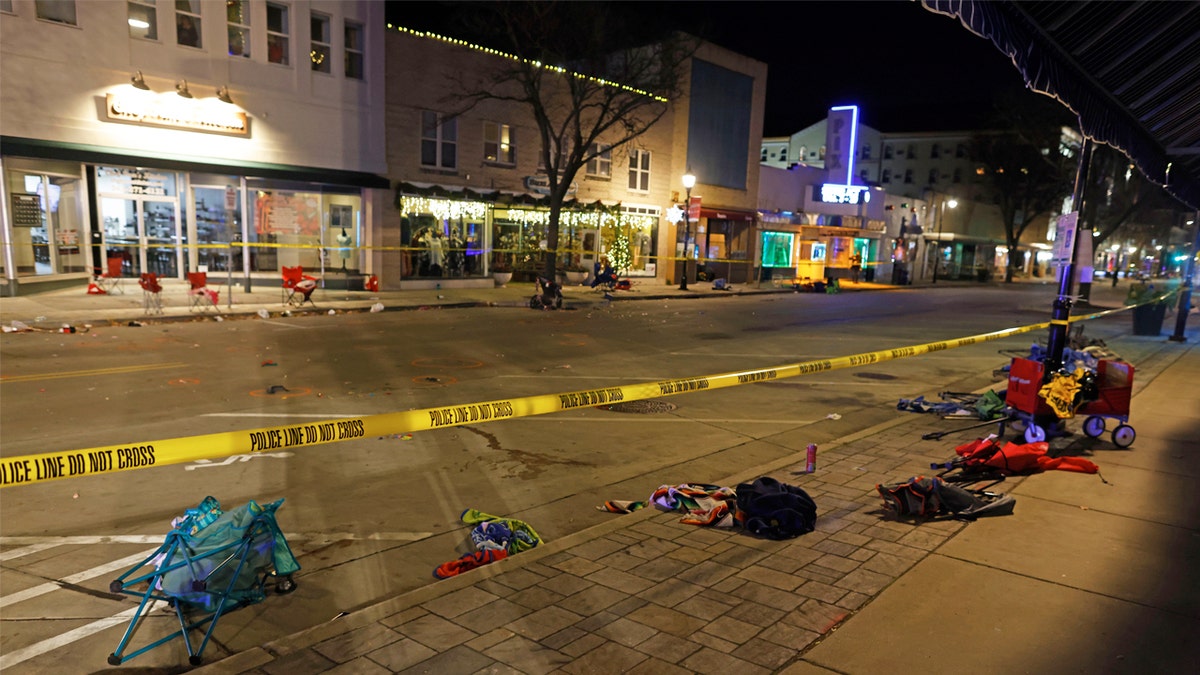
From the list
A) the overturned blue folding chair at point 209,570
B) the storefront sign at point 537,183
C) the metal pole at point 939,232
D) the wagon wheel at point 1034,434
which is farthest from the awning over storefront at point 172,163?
the metal pole at point 939,232

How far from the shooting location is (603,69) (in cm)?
2758

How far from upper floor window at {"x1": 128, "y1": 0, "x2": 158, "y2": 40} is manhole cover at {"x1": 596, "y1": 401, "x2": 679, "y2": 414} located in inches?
746

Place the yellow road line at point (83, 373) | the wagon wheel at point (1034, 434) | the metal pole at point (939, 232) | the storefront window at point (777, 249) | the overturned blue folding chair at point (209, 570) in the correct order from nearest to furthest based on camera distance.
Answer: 1. the overturned blue folding chair at point (209, 570)
2. the wagon wheel at point (1034, 434)
3. the yellow road line at point (83, 373)
4. the storefront window at point (777, 249)
5. the metal pole at point (939, 232)

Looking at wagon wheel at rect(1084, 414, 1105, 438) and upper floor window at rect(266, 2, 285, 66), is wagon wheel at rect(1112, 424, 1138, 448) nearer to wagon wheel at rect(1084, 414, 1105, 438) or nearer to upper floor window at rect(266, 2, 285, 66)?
wagon wheel at rect(1084, 414, 1105, 438)

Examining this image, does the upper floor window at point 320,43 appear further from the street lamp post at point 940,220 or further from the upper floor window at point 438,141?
the street lamp post at point 940,220

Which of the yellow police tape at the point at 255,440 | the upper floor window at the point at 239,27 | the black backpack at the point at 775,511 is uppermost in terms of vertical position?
the upper floor window at the point at 239,27

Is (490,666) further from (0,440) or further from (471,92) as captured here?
(471,92)

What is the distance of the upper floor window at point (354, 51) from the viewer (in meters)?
24.1

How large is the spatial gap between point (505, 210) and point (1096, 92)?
2343cm

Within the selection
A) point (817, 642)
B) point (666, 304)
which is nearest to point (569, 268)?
point (666, 304)

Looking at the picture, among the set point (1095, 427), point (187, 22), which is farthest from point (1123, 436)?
point (187, 22)

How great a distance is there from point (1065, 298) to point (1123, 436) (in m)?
1.64

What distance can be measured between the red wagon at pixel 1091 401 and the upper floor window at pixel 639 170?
2736 centimetres

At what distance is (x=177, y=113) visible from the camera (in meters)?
20.6
